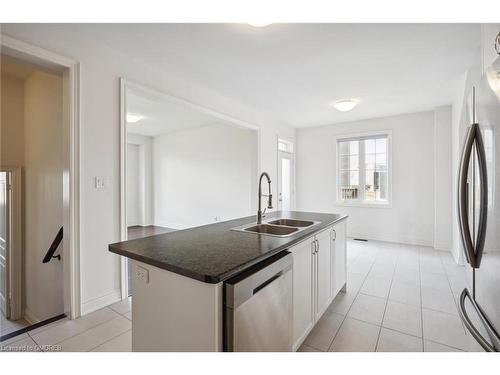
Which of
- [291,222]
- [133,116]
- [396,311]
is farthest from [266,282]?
[133,116]

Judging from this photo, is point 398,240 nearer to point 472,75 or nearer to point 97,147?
point 472,75

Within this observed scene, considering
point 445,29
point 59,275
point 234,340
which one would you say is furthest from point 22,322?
point 445,29

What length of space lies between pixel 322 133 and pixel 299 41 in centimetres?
374

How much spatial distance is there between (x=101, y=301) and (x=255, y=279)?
2.01 metres

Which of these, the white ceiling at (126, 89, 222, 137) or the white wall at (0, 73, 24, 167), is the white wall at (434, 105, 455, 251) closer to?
the white ceiling at (126, 89, 222, 137)

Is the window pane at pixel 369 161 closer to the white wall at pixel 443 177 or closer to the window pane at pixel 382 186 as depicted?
the window pane at pixel 382 186

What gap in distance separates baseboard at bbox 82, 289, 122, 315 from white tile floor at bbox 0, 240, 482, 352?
6cm

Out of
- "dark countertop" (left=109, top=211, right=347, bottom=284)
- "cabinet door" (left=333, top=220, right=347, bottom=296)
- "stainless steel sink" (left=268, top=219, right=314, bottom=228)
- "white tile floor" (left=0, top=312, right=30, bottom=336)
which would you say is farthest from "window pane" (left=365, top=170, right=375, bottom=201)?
"white tile floor" (left=0, top=312, right=30, bottom=336)

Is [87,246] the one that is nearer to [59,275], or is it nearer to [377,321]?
[59,275]

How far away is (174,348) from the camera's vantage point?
1175 millimetres

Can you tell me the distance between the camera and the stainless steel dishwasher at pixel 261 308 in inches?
41.1

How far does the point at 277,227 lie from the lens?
2.20m

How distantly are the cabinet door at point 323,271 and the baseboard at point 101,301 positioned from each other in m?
1.99
